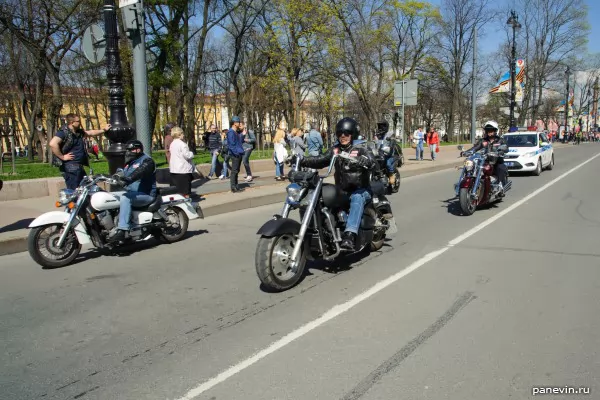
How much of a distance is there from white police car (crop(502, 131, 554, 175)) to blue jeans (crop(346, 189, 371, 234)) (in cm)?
1300

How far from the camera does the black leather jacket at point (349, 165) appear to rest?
5293mm

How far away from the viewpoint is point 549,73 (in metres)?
55.6

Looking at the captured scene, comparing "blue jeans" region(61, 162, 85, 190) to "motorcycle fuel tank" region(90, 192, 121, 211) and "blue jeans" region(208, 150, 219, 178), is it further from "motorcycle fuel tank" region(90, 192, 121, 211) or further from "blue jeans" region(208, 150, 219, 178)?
"blue jeans" region(208, 150, 219, 178)

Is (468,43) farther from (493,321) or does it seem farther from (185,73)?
(493,321)

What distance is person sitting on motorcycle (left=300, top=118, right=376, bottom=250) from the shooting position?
17.4ft

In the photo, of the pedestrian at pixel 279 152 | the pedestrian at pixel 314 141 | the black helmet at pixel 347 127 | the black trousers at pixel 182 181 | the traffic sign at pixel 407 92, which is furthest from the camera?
the traffic sign at pixel 407 92

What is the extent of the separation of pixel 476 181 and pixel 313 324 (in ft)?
21.4

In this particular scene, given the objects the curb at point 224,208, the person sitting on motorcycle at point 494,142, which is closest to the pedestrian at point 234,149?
the curb at point 224,208

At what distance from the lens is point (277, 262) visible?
4914 millimetres

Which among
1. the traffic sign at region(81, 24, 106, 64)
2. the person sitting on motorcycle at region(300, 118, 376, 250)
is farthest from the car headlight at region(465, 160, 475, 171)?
the traffic sign at region(81, 24, 106, 64)

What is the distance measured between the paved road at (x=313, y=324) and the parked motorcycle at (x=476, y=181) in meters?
2.11

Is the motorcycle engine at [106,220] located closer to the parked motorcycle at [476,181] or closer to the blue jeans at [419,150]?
the parked motorcycle at [476,181]

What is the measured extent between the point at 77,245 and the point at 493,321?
5231mm

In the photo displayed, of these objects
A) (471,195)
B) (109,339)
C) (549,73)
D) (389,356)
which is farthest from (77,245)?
(549,73)
